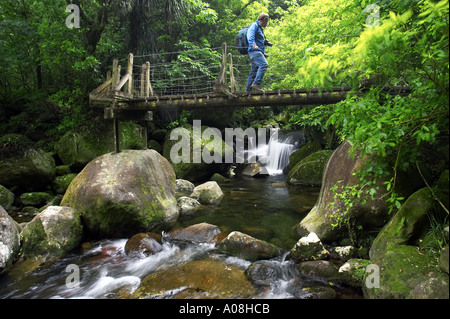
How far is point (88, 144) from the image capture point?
32.4 ft

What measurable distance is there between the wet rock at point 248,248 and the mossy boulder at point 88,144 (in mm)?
5704

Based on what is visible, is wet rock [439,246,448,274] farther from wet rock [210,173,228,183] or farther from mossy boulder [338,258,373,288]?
wet rock [210,173,228,183]

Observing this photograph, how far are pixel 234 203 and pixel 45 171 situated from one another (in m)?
5.86

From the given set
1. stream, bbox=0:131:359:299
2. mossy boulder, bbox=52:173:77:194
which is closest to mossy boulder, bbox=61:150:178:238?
stream, bbox=0:131:359:299

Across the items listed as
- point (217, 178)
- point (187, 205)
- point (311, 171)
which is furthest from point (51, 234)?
point (311, 171)

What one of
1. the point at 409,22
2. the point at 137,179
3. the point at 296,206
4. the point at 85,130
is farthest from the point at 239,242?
the point at 85,130

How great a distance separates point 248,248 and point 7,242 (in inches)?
153

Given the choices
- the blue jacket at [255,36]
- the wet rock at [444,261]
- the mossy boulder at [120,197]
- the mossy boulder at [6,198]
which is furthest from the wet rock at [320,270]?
the mossy boulder at [6,198]

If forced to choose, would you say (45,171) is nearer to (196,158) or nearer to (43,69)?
(196,158)

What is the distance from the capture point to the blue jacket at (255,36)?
6.42 metres

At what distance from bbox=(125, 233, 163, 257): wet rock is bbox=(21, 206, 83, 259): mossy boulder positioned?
1033mm

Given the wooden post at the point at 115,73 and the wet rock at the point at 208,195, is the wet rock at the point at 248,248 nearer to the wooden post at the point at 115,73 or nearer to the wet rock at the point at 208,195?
the wet rock at the point at 208,195

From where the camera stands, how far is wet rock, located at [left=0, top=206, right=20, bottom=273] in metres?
4.22

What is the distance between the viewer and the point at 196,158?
1115 centimetres
